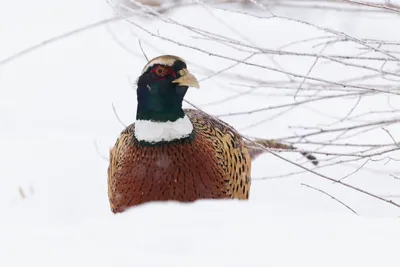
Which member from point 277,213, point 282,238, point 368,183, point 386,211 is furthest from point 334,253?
point 368,183

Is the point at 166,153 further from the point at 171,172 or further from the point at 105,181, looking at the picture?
the point at 105,181

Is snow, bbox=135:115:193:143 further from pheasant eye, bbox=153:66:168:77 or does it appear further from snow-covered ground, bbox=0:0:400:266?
snow-covered ground, bbox=0:0:400:266

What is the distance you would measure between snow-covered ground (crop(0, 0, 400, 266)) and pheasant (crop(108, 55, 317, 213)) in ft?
0.99

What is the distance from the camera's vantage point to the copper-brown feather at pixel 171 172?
3.05 meters

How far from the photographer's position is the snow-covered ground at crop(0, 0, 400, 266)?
1.86m

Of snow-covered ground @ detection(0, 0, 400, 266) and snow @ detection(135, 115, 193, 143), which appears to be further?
snow @ detection(135, 115, 193, 143)

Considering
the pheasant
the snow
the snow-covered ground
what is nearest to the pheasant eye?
the pheasant

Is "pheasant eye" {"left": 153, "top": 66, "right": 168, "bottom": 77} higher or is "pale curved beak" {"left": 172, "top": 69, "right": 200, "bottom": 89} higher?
"pheasant eye" {"left": 153, "top": 66, "right": 168, "bottom": 77}

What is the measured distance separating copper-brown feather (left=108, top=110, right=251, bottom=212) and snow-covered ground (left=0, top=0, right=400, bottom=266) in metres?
0.29

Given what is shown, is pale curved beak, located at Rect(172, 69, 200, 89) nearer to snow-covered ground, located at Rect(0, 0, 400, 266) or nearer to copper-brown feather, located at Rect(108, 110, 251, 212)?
copper-brown feather, located at Rect(108, 110, 251, 212)

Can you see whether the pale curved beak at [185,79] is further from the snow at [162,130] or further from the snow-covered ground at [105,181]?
the snow-covered ground at [105,181]

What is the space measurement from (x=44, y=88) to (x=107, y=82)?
0.57 metres

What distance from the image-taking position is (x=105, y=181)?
4672mm

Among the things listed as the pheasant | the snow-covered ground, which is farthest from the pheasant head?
the snow-covered ground
